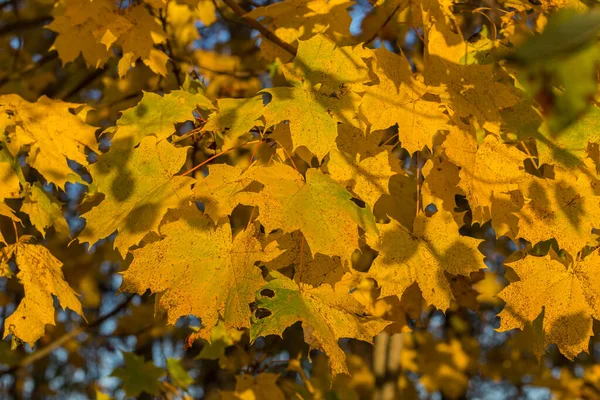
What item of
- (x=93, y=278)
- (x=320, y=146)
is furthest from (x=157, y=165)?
(x=93, y=278)

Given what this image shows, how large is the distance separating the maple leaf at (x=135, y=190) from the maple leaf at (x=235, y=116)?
13cm

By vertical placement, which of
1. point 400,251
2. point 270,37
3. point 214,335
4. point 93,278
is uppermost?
point 270,37

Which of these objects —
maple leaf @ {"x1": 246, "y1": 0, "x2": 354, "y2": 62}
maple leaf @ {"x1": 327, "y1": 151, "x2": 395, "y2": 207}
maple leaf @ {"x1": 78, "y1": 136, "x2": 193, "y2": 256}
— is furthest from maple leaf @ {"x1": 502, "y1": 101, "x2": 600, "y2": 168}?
maple leaf @ {"x1": 78, "y1": 136, "x2": 193, "y2": 256}

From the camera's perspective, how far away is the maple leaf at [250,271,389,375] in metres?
1.75

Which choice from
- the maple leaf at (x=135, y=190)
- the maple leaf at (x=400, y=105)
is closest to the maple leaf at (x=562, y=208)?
the maple leaf at (x=400, y=105)

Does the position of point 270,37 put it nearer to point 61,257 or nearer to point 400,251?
point 400,251

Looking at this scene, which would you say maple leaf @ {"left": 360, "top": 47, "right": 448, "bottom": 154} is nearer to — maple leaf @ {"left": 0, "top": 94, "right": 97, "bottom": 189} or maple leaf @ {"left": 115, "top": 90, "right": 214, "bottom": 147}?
maple leaf @ {"left": 115, "top": 90, "right": 214, "bottom": 147}

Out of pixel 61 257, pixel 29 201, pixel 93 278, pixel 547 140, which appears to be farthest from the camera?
pixel 93 278

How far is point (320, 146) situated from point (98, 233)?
0.72 m

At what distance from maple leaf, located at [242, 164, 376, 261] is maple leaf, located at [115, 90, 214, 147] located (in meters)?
0.59

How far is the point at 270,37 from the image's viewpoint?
8.54 ft

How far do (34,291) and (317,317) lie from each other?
3.57ft

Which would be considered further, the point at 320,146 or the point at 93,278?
the point at 93,278

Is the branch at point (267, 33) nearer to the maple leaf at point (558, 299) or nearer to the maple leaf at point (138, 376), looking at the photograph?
the maple leaf at point (558, 299)
